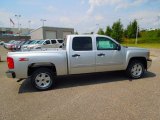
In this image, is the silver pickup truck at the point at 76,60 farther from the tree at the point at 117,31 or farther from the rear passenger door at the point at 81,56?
the tree at the point at 117,31

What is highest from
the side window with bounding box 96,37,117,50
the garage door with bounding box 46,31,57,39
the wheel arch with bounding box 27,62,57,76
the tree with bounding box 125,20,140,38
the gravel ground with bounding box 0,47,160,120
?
the tree with bounding box 125,20,140,38

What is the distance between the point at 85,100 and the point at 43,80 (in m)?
1.79

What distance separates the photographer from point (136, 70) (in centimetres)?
682

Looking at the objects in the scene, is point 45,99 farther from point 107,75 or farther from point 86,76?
point 107,75

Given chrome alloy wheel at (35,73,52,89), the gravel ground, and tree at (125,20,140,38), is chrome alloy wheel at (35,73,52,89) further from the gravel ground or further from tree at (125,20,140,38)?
tree at (125,20,140,38)

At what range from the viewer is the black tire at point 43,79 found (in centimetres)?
552

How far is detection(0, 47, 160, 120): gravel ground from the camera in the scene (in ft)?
12.4

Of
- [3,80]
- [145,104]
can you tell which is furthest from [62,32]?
[145,104]

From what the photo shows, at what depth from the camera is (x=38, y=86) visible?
559 centimetres

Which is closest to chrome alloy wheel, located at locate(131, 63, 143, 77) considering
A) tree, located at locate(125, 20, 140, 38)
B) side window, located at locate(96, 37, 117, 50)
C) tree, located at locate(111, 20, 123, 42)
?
side window, located at locate(96, 37, 117, 50)

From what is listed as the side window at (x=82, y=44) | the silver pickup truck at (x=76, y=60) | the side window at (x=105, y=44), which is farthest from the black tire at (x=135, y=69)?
the side window at (x=82, y=44)

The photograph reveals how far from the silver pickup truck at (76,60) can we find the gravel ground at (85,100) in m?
0.52

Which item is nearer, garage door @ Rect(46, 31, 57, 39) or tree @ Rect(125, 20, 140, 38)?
garage door @ Rect(46, 31, 57, 39)

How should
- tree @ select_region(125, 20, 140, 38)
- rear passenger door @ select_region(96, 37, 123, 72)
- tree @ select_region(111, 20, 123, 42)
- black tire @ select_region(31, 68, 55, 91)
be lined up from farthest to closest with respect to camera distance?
tree @ select_region(125, 20, 140, 38) < tree @ select_region(111, 20, 123, 42) < rear passenger door @ select_region(96, 37, 123, 72) < black tire @ select_region(31, 68, 55, 91)
